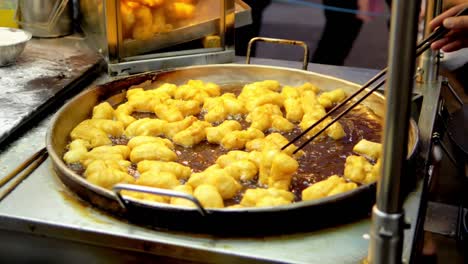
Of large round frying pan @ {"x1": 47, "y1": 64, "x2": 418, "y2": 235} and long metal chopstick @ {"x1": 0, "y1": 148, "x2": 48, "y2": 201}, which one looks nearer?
large round frying pan @ {"x1": 47, "y1": 64, "x2": 418, "y2": 235}

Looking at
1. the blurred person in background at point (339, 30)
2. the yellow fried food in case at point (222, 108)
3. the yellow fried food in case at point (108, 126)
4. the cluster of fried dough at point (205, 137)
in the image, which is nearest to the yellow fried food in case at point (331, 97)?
the cluster of fried dough at point (205, 137)

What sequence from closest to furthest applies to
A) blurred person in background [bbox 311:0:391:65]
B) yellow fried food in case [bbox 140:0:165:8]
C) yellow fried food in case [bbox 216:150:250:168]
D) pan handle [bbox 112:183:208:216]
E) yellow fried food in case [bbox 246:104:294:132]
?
pan handle [bbox 112:183:208:216], yellow fried food in case [bbox 216:150:250:168], yellow fried food in case [bbox 246:104:294:132], yellow fried food in case [bbox 140:0:165:8], blurred person in background [bbox 311:0:391:65]

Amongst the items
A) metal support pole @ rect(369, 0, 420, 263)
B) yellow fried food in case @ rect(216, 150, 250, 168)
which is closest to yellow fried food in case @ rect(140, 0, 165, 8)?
yellow fried food in case @ rect(216, 150, 250, 168)

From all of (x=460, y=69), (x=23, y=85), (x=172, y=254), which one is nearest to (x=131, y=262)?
(x=172, y=254)

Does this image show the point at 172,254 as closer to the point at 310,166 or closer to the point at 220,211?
the point at 220,211

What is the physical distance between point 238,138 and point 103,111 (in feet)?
1.55

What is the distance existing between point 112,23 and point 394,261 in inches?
63.2

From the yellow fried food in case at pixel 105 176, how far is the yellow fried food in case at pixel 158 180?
0.04 meters

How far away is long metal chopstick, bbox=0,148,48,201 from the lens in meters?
1.66

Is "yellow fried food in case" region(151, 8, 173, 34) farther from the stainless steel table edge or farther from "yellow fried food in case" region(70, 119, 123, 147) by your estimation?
the stainless steel table edge

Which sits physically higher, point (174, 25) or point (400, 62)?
point (400, 62)

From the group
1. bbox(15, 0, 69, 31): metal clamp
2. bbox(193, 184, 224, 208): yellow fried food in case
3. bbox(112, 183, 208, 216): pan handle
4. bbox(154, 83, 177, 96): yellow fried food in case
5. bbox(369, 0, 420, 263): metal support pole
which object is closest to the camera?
bbox(369, 0, 420, 263): metal support pole

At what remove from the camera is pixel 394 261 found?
1.17 meters

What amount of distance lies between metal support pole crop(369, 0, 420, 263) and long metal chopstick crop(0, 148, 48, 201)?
96cm
